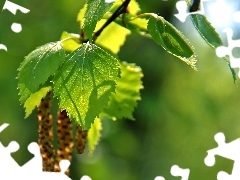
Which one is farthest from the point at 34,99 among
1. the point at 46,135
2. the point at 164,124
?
the point at 164,124

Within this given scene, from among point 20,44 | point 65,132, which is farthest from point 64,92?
point 20,44

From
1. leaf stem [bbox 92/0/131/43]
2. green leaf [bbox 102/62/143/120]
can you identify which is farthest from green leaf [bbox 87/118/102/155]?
leaf stem [bbox 92/0/131/43]

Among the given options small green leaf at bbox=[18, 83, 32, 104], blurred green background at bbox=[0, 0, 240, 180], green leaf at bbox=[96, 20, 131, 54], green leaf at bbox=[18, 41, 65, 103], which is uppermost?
blurred green background at bbox=[0, 0, 240, 180]

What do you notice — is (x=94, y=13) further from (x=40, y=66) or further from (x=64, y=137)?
(x=64, y=137)

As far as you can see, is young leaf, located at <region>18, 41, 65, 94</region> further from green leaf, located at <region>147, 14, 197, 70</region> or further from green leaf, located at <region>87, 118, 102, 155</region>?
green leaf, located at <region>87, 118, 102, 155</region>

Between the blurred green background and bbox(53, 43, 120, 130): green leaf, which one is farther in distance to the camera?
the blurred green background

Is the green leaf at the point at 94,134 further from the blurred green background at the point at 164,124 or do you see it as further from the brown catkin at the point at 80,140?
the blurred green background at the point at 164,124

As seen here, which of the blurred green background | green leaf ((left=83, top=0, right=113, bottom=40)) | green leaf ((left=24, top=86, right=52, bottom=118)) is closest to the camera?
green leaf ((left=83, top=0, right=113, bottom=40))
